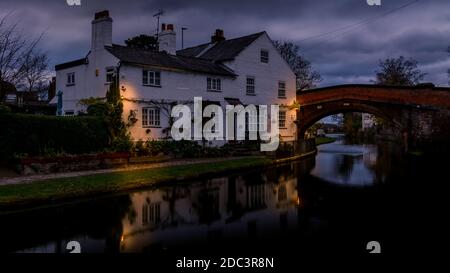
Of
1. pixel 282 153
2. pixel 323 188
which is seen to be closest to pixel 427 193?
pixel 323 188

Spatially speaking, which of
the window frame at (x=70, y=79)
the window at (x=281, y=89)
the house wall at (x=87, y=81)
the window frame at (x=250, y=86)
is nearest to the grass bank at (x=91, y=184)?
the house wall at (x=87, y=81)

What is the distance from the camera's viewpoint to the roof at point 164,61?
1054 inches

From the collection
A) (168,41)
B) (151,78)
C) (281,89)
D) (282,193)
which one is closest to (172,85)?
(151,78)

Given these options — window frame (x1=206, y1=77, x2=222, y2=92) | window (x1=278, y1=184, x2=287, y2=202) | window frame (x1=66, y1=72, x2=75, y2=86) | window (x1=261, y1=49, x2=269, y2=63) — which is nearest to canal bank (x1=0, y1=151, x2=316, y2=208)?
window (x1=278, y1=184, x2=287, y2=202)

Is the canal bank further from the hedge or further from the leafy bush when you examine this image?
the leafy bush

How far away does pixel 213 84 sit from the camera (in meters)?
32.8

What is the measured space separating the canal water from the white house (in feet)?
40.1

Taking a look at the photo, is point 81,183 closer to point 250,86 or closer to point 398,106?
point 250,86

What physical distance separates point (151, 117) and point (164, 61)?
440cm

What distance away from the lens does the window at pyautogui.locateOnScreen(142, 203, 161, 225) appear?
407 inches

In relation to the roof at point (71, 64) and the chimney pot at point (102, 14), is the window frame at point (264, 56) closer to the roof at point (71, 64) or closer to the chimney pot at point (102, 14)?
the chimney pot at point (102, 14)

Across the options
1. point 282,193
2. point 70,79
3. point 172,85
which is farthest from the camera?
point 70,79

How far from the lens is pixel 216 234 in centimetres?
895
